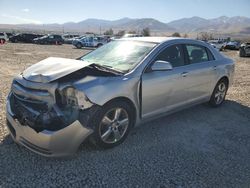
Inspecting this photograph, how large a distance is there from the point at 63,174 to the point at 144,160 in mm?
1113

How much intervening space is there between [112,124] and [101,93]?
0.57m

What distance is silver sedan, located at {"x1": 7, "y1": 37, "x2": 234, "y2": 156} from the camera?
3496mm

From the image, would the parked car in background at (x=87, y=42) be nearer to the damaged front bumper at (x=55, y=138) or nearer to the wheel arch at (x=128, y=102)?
the wheel arch at (x=128, y=102)

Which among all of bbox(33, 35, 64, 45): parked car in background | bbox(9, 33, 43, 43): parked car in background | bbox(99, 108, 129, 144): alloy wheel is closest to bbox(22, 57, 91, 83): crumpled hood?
bbox(99, 108, 129, 144): alloy wheel

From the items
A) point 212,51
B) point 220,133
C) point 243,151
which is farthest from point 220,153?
point 212,51

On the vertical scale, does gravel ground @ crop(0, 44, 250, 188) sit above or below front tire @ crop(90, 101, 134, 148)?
below

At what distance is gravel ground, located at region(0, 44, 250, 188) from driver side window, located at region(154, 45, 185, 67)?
116cm

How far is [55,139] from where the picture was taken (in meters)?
3.39

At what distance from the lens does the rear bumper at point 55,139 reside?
3.39 meters

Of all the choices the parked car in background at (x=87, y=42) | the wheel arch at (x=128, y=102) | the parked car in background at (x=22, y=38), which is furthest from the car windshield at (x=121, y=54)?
the parked car in background at (x=22, y=38)

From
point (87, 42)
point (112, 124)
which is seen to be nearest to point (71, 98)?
point (112, 124)

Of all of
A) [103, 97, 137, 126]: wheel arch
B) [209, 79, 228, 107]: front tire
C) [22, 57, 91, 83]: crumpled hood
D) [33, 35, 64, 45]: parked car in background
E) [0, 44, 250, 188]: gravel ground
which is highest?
[22, 57, 91, 83]: crumpled hood

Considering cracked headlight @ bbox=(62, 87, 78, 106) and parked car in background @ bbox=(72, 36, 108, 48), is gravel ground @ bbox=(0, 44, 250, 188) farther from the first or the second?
parked car in background @ bbox=(72, 36, 108, 48)

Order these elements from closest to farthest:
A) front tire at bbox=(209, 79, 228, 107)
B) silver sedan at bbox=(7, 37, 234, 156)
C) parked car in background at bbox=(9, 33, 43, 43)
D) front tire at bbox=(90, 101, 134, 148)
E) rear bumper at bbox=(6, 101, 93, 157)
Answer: rear bumper at bbox=(6, 101, 93, 157) < silver sedan at bbox=(7, 37, 234, 156) < front tire at bbox=(90, 101, 134, 148) < front tire at bbox=(209, 79, 228, 107) < parked car in background at bbox=(9, 33, 43, 43)
